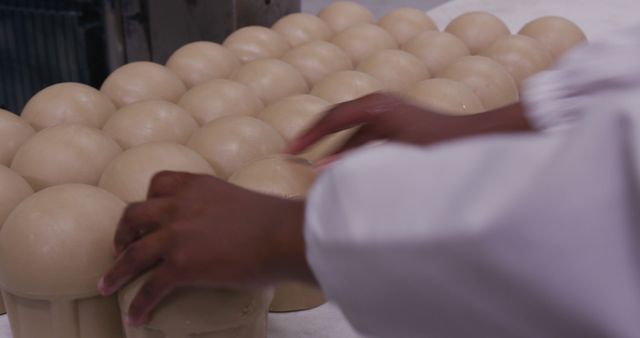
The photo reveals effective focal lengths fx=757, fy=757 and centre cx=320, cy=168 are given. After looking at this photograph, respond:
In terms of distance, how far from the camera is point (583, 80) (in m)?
0.64

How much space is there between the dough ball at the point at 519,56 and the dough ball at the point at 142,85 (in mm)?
641

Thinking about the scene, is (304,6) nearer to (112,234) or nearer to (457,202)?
(112,234)

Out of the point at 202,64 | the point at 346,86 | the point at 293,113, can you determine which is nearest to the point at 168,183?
the point at 293,113

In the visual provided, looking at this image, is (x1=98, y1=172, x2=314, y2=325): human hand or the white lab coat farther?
(x1=98, y1=172, x2=314, y2=325): human hand

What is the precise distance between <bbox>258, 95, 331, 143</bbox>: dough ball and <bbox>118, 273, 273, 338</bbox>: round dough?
1.14 feet

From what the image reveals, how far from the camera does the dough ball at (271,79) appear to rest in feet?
4.26

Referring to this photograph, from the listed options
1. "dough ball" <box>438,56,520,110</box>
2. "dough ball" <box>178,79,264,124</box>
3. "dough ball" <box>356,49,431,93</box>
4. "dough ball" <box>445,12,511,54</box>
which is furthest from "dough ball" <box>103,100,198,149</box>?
"dough ball" <box>445,12,511,54</box>

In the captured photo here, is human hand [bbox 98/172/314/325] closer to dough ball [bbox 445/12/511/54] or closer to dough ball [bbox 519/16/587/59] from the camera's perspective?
dough ball [bbox 445/12/511/54]

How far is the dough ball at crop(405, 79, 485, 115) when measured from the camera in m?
1.19

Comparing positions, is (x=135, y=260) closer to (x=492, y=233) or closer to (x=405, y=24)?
(x=492, y=233)

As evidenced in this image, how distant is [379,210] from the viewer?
0.47 m

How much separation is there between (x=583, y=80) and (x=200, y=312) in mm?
428

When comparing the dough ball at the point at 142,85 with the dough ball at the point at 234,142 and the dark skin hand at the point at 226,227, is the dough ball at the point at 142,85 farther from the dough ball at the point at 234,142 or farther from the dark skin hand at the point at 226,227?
the dark skin hand at the point at 226,227

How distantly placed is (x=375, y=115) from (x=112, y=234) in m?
0.32
